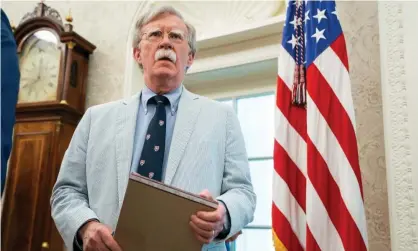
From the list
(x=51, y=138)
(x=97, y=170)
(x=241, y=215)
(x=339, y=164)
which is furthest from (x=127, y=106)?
(x=51, y=138)

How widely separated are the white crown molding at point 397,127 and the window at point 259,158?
74 cm

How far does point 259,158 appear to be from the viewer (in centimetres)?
227

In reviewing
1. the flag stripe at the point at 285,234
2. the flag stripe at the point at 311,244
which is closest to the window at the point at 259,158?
the flag stripe at the point at 285,234

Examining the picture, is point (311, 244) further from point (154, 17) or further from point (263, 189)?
point (154, 17)

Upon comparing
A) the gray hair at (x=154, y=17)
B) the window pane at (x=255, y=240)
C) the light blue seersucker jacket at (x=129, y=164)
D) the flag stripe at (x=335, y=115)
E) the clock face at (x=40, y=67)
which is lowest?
the window pane at (x=255, y=240)

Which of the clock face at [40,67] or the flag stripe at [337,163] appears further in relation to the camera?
the clock face at [40,67]

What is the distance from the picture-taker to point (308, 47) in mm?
1712

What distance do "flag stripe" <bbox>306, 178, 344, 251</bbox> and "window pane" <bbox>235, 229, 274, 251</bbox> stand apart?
0.68m

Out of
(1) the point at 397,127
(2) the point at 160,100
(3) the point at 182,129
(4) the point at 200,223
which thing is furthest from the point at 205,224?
(1) the point at 397,127

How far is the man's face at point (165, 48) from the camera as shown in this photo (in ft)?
3.59

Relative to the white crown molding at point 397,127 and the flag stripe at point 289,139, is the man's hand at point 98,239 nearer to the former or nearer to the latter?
the flag stripe at point 289,139

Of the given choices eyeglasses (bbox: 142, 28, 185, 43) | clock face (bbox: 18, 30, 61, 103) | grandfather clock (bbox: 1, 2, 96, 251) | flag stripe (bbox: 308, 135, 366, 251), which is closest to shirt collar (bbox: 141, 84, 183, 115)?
eyeglasses (bbox: 142, 28, 185, 43)

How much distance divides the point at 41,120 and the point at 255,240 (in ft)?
4.27

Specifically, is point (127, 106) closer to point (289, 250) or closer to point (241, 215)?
point (241, 215)
